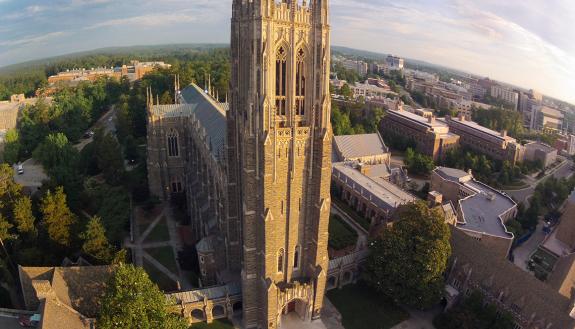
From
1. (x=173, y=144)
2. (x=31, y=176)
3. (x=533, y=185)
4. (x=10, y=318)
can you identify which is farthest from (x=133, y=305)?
(x=533, y=185)

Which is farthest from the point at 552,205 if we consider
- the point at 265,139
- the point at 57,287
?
the point at 57,287

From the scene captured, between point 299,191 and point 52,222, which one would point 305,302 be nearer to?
point 299,191

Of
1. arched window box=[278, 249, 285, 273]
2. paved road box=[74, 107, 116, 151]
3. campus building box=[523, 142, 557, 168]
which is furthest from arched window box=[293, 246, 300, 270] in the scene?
campus building box=[523, 142, 557, 168]

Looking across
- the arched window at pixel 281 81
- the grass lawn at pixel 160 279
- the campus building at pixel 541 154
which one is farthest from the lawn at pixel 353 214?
the campus building at pixel 541 154

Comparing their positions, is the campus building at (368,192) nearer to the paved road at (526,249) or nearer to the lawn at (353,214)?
the lawn at (353,214)

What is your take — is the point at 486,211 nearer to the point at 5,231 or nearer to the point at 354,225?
the point at 354,225

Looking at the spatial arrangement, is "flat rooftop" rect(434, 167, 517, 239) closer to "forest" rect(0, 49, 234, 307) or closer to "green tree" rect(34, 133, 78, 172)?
"forest" rect(0, 49, 234, 307)

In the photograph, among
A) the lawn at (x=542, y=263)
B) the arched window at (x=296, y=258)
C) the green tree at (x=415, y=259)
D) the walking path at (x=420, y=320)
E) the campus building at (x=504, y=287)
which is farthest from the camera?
the lawn at (x=542, y=263)

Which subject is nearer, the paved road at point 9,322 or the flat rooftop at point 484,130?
the paved road at point 9,322
